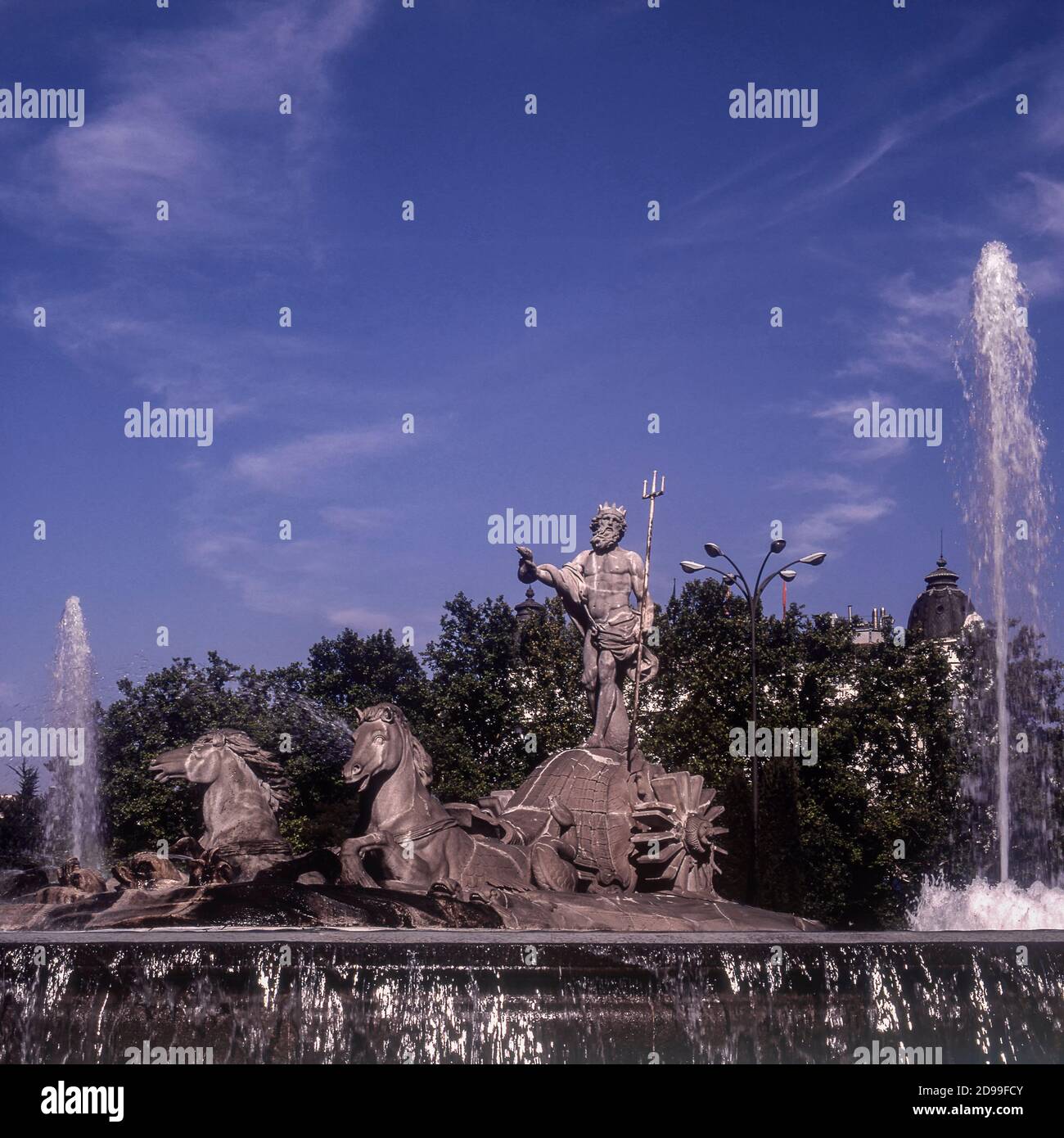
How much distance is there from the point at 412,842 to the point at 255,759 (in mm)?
1860

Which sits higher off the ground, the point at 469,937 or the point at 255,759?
the point at 255,759

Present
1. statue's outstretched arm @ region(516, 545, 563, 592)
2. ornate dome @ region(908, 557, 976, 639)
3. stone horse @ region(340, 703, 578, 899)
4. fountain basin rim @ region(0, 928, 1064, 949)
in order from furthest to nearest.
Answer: ornate dome @ region(908, 557, 976, 639) → statue's outstretched arm @ region(516, 545, 563, 592) → stone horse @ region(340, 703, 578, 899) → fountain basin rim @ region(0, 928, 1064, 949)

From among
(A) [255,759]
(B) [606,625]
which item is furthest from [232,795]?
(B) [606,625]

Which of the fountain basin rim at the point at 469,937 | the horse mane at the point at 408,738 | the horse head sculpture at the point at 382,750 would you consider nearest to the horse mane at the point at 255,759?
the horse head sculpture at the point at 382,750

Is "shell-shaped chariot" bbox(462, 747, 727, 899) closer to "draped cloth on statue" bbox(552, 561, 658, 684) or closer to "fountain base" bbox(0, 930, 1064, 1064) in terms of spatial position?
"draped cloth on statue" bbox(552, 561, 658, 684)

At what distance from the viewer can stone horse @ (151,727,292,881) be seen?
1263 cm

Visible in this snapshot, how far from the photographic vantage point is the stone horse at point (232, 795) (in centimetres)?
1263

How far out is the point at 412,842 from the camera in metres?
12.6

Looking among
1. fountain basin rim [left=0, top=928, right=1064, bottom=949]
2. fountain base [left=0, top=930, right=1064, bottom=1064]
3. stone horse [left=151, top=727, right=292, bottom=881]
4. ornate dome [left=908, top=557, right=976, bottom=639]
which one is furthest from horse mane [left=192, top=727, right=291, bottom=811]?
ornate dome [left=908, top=557, right=976, bottom=639]

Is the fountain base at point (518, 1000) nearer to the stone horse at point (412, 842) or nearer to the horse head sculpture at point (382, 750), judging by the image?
the stone horse at point (412, 842)

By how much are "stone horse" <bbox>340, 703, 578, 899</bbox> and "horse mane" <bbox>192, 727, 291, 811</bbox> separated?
788mm

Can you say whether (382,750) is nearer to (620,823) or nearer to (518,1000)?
(620,823)
